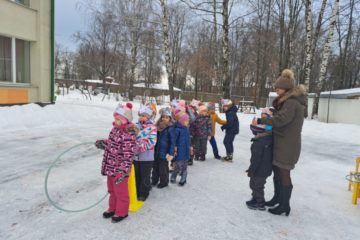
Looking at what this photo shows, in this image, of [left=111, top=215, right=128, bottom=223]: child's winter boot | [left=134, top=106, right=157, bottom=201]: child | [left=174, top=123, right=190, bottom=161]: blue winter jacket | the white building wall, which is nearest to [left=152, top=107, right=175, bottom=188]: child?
[left=174, top=123, right=190, bottom=161]: blue winter jacket

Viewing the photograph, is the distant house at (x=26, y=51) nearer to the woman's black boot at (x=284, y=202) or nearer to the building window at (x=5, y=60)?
the building window at (x=5, y=60)

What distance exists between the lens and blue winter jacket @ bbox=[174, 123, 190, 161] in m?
4.62

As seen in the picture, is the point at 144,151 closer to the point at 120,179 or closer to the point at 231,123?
the point at 120,179

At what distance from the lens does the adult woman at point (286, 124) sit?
3.48 metres

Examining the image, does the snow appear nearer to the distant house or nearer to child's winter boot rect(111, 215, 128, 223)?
child's winter boot rect(111, 215, 128, 223)

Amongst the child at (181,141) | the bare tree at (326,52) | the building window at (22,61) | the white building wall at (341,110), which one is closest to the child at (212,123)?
the child at (181,141)

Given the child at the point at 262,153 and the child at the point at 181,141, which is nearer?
the child at the point at 262,153

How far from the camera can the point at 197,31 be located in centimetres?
4166

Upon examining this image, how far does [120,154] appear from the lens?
3293 mm

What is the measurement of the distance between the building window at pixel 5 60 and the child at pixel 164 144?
9.96m

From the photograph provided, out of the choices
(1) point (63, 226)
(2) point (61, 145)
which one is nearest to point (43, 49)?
(2) point (61, 145)

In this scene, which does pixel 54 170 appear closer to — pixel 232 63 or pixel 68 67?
pixel 232 63

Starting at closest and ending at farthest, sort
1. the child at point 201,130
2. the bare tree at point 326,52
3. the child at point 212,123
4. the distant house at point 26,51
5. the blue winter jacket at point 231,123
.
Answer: the child at point 201,130 < the blue winter jacket at point 231,123 < the child at point 212,123 < the distant house at point 26,51 < the bare tree at point 326,52

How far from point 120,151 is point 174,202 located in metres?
1.29
